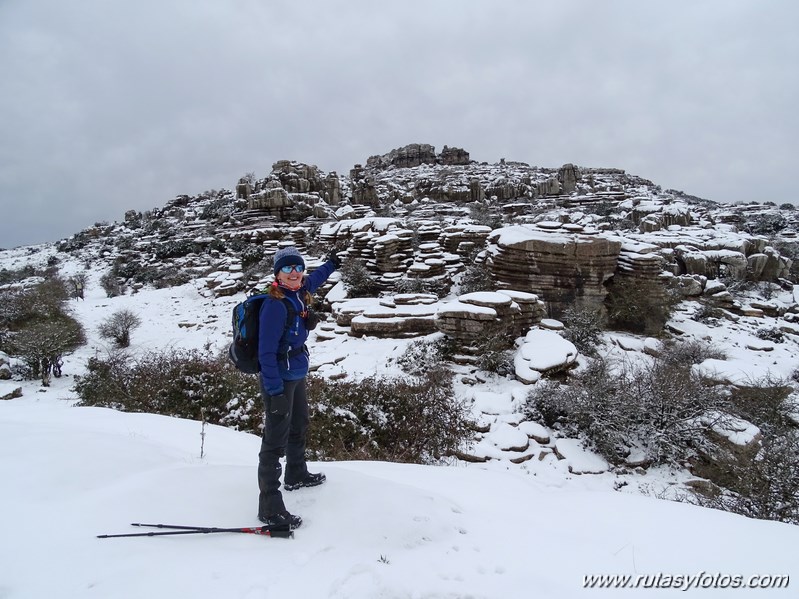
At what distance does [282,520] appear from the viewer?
2416mm

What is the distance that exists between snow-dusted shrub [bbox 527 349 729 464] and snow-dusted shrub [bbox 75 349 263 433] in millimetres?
5182

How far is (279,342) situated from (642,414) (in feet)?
18.6

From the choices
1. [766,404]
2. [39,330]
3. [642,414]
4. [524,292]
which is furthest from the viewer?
[524,292]

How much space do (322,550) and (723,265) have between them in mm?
18298

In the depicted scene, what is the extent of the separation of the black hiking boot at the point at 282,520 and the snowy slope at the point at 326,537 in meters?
0.09

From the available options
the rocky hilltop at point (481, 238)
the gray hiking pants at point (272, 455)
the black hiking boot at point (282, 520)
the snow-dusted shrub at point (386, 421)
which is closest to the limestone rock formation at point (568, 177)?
the rocky hilltop at point (481, 238)

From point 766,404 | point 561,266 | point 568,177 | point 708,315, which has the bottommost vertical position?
point 766,404

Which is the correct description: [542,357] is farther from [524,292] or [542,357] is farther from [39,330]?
[39,330]

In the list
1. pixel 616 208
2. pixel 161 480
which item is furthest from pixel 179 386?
pixel 616 208

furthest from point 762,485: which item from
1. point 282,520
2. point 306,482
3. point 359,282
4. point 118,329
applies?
point 118,329

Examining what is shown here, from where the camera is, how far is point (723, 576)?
218 cm

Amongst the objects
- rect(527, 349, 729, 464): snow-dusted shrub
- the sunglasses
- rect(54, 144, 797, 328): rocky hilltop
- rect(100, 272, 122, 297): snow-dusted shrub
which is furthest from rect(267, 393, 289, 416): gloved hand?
rect(100, 272, 122, 297): snow-dusted shrub

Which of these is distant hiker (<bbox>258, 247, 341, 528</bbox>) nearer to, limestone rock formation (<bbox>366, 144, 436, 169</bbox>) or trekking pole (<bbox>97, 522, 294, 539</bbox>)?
trekking pole (<bbox>97, 522, 294, 539</bbox>)

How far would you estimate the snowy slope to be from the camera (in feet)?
6.34
